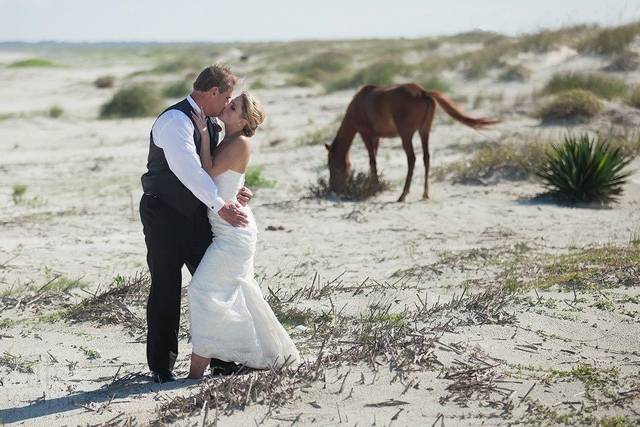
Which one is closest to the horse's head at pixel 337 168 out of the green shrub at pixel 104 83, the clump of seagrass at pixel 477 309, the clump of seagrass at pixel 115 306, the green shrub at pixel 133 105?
the clump of seagrass at pixel 115 306

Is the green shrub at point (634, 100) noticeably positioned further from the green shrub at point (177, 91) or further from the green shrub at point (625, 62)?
the green shrub at point (177, 91)

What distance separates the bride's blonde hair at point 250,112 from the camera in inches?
204

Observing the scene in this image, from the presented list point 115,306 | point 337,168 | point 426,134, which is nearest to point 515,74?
point 426,134

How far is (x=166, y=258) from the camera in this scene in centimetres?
526

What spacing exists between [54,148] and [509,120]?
8488 mm

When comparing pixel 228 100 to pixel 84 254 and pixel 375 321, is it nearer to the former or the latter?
pixel 375 321

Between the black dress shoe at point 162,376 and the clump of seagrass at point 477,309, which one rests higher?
the clump of seagrass at point 477,309

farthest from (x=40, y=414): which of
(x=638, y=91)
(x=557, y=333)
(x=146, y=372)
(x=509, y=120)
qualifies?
(x=638, y=91)

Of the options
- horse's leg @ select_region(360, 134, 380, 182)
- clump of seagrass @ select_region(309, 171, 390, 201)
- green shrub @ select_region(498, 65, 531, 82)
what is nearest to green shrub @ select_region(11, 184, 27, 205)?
clump of seagrass @ select_region(309, 171, 390, 201)

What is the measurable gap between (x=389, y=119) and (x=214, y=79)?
293 inches

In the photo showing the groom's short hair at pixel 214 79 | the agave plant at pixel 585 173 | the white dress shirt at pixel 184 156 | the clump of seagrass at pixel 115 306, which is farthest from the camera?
the agave plant at pixel 585 173

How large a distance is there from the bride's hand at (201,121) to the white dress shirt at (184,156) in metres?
0.10

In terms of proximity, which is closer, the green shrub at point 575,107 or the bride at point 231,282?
the bride at point 231,282

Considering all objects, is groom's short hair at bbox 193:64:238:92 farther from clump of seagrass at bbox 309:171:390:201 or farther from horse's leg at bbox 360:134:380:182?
horse's leg at bbox 360:134:380:182
